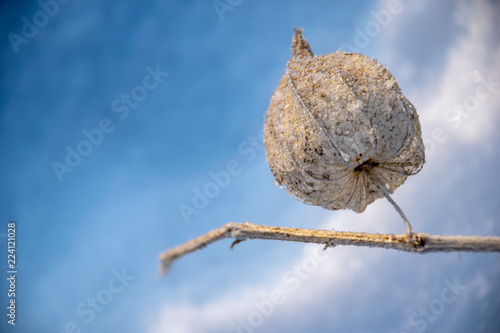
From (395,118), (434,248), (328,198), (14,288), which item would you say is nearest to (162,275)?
(434,248)

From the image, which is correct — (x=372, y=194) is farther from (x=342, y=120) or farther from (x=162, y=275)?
(x=162, y=275)

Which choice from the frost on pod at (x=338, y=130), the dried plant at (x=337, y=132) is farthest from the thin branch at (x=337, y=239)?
the frost on pod at (x=338, y=130)

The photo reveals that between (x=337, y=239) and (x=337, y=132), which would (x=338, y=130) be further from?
(x=337, y=239)

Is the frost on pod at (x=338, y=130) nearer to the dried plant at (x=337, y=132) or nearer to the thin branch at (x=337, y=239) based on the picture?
the dried plant at (x=337, y=132)

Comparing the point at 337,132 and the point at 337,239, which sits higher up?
the point at 337,132

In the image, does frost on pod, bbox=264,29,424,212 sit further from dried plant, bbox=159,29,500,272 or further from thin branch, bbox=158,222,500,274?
thin branch, bbox=158,222,500,274

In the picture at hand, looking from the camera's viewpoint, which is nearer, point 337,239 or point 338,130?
point 337,239

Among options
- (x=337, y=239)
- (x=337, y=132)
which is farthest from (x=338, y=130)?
(x=337, y=239)
